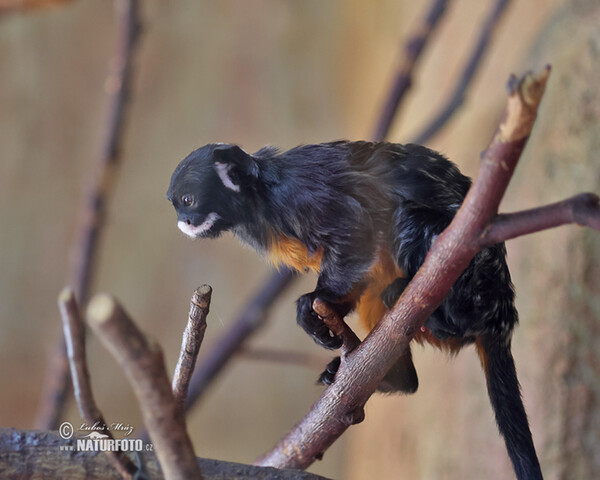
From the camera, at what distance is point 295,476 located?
102 centimetres

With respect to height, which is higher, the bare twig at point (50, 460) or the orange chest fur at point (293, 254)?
the orange chest fur at point (293, 254)

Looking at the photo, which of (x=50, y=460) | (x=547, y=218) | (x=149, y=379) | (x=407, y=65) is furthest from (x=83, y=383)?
(x=407, y=65)

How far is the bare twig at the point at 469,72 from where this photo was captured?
229cm

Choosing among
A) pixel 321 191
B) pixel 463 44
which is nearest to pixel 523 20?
pixel 463 44

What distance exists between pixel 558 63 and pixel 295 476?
68.7 inches

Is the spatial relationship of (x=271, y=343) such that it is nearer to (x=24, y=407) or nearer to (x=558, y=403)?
(x=24, y=407)

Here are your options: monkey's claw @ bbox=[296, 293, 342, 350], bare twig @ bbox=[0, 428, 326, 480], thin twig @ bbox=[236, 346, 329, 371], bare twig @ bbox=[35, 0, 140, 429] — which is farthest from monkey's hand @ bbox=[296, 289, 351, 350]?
bare twig @ bbox=[35, 0, 140, 429]

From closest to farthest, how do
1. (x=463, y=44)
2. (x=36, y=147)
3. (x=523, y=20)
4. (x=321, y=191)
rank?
(x=321, y=191)
(x=523, y=20)
(x=463, y=44)
(x=36, y=147)

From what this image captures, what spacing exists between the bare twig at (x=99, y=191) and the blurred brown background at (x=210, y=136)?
51 cm

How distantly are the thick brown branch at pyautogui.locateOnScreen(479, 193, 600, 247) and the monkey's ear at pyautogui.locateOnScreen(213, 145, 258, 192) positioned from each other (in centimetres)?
47

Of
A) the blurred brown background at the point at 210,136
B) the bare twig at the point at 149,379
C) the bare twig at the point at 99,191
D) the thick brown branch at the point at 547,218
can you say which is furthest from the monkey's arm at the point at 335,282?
the blurred brown background at the point at 210,136

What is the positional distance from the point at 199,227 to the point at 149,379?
0.51 m

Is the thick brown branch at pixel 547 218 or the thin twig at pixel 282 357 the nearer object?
the thick brown branch at pixel 547 218

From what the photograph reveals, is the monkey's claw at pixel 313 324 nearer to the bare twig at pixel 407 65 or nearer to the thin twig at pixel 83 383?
the thin twig at pixel 83 383
